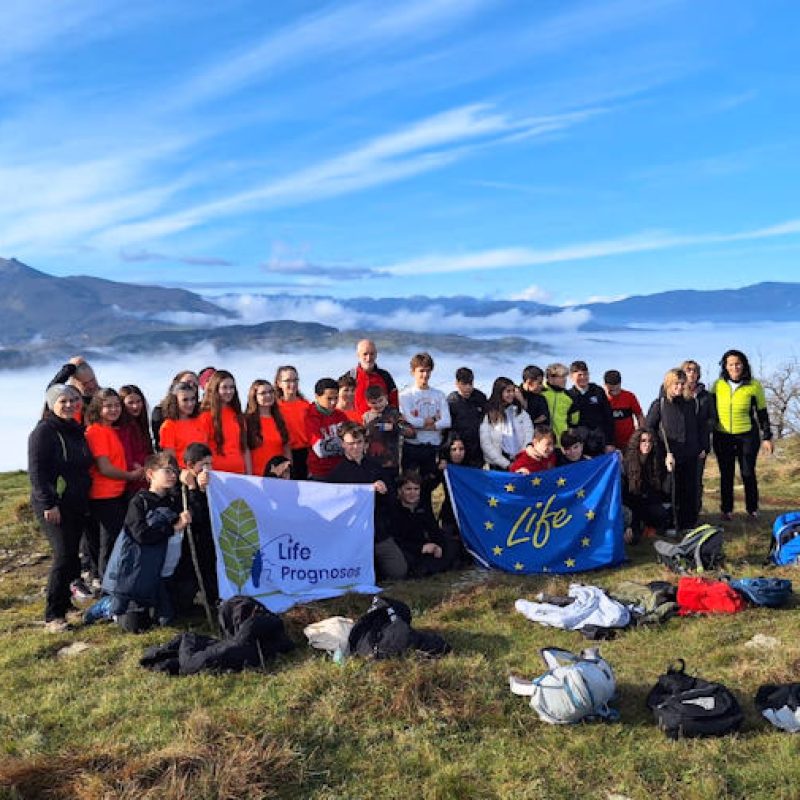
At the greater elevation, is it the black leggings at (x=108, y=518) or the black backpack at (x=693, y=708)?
the black leggings at (x=108, y=518)

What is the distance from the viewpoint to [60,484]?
8484 millimetres

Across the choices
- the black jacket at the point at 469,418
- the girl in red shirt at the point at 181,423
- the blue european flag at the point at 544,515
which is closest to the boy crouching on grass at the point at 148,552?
the girl in red shirt at the point at 181,423

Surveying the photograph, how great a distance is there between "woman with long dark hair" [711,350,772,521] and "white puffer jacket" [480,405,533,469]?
3292mm

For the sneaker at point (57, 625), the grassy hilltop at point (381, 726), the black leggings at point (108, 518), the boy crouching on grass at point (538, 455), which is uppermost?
the boy crouching on grass at point (538, 455)

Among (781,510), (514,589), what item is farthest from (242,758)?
(781,510)

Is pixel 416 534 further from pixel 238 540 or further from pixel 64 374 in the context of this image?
pixel 64 374

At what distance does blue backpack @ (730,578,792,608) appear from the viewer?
8312mm

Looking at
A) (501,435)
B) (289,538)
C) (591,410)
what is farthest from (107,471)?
(591,410)

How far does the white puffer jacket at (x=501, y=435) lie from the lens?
11367 millimetres

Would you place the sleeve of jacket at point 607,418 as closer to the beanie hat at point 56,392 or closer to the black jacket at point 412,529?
the black jacket at point 412,529

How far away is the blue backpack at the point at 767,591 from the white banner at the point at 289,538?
4.17m

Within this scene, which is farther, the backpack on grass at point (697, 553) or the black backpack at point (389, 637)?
the backpack on grass at point (697, 553)

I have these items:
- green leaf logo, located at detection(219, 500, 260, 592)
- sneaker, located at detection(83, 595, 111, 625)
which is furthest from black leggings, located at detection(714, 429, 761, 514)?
sneaker, located at detection(83, 595, 111, 625)

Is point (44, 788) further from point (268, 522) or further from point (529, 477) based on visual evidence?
point (529, 477)
